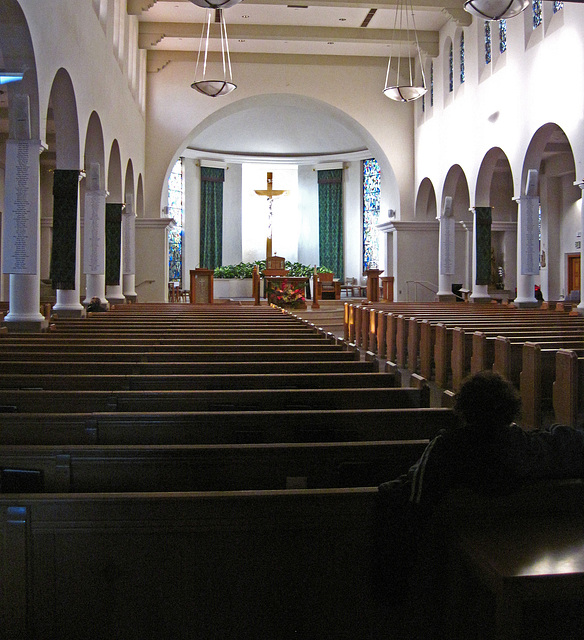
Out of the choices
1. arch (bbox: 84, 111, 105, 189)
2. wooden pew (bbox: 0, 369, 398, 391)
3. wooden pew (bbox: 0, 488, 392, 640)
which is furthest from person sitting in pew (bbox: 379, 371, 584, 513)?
arch (bbox: 84, 111, 105, 189)

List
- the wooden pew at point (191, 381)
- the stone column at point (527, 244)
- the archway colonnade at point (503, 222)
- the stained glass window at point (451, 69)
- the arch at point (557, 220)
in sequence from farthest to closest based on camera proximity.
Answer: the arch at point (557, 220)
the stained glass window at point (451, 69)
the archway colonnade at point (503, 222)
the stone column at point (527, 244)
the wooden pew at point (191, 381)

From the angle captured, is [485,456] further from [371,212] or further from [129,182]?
[371,212]

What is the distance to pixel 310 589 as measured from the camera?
72.9 inches

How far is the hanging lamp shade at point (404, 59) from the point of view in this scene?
12562 mm

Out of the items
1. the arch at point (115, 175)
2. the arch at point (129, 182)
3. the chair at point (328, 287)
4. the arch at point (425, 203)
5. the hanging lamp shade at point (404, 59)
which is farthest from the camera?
the chair at point (328, 287)

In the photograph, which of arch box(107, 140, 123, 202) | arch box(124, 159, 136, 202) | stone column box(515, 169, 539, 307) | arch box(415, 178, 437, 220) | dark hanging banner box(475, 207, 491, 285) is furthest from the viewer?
arch box(415, 178, 437, 220)

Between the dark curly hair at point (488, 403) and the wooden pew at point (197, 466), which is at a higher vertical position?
the dark curly hair at point (488, 403)

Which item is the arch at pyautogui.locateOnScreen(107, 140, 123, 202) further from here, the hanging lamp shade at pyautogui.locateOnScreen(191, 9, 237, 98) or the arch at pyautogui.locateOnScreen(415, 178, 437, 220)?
the arch at pyautogui.locateOnScreen(415, 178, 437, 220)

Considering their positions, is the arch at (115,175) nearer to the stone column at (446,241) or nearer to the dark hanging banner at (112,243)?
the dark hanging banner at (112,243)

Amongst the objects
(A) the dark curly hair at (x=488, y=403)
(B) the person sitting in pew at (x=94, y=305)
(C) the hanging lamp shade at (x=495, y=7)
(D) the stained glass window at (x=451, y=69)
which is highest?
(D) the stained glass window at (x=451, y=69)

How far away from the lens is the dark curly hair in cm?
180

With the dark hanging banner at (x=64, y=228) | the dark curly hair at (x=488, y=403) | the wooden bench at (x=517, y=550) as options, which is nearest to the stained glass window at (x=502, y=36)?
the dark hanging banner at (x=64, y=228)

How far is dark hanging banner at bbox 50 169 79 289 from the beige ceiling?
561cm

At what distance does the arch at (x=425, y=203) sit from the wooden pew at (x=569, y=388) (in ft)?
42.2
